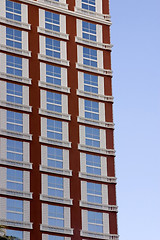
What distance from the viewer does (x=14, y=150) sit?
86.0m

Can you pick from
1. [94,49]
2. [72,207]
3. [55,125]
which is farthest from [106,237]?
[94,49]

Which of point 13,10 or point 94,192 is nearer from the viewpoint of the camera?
point 94,192

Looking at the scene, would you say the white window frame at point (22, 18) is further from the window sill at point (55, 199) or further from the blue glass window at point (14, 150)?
the window sill at point (55, 199)

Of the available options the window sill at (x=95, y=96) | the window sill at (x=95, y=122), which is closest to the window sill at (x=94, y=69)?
the window sill at (x=95, y=96)

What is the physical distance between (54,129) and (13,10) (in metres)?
13.2

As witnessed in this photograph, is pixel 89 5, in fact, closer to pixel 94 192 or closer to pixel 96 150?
pixel 96 150

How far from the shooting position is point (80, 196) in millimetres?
87500

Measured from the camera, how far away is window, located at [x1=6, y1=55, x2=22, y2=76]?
291 ft

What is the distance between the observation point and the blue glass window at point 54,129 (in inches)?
3484

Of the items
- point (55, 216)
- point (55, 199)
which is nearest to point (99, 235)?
point (55, 216)

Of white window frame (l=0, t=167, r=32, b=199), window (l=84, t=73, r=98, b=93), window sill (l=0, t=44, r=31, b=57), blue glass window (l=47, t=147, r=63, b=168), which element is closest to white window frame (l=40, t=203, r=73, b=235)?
white window frame (l=0, t=167, r=32, b=199)

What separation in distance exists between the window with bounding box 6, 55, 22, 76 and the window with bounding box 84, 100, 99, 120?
7945mm

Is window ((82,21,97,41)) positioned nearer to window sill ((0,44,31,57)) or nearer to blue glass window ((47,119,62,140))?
window sill ((0,44,31,57))

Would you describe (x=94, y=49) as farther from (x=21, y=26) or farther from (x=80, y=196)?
(x=80, y=196)
